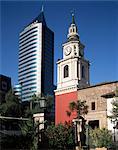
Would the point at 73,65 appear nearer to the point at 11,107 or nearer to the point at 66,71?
the point at 66,71

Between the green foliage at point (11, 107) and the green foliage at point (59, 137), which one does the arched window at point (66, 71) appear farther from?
the green foliage at point (59, 137)

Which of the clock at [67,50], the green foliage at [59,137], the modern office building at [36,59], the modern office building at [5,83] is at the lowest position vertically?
the green foliage at [59,137]

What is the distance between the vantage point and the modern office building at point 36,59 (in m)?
132

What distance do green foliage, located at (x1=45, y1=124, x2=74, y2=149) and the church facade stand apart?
17.0m

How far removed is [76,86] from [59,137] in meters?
24.6

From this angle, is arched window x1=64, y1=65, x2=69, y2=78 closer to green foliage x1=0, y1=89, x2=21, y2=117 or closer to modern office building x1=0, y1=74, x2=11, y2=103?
green foliage x1=0, y1=89, x2=21, y2=117

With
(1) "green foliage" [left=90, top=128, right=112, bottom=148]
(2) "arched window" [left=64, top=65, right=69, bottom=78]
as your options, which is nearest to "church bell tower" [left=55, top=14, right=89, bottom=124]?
(2) "arched window" [left=64, top=65, right=69, bottom=78]

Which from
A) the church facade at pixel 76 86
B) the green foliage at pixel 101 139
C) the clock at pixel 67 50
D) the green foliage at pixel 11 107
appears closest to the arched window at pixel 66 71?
the church facade at pixel 76 86

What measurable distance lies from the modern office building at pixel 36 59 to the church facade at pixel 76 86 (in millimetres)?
74499

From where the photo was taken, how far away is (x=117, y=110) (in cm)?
2944

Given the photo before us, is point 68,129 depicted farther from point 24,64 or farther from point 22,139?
point 24,64

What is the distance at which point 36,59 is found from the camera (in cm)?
13538

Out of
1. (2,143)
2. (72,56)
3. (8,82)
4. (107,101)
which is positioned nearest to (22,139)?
(2,143)

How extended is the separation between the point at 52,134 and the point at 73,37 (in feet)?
106
